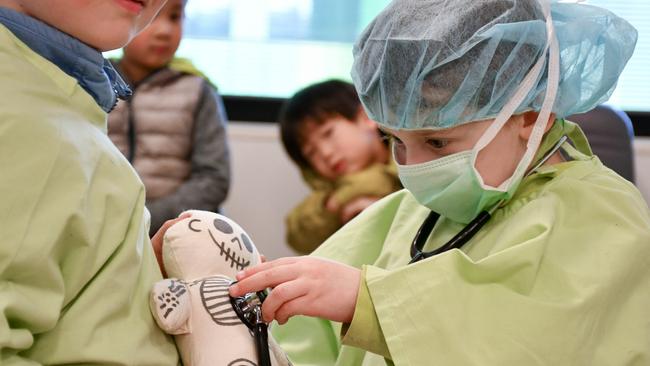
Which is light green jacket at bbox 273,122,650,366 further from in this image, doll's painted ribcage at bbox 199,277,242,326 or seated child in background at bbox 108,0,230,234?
seated child in background at bbox 108,0,230,234

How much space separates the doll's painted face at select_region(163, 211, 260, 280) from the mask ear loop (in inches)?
15.2

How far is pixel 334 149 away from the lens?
11.2 ft

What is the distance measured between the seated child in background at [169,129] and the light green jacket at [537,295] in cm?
201

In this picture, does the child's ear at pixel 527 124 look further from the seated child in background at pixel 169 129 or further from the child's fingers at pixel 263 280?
the seated child in background at pixel 169 129

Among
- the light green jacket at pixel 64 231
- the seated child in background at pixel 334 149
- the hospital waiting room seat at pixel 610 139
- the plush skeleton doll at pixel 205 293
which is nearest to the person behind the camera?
the light green jacket at pixel 64 231

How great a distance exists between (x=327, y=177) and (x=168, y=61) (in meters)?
0.68

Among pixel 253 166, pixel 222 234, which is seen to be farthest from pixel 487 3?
pixel 253 166

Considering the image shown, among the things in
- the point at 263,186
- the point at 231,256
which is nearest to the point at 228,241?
the point at 231,256

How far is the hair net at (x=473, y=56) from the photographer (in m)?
1.44

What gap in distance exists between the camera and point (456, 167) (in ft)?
4.89

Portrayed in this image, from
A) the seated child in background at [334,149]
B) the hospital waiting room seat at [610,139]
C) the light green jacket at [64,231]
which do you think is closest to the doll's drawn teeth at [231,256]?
the light green jacket at [64,231]

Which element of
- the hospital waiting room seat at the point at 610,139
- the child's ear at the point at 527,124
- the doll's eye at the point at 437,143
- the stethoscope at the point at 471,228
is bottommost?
the hospital waiting room seat at the point at 610,139

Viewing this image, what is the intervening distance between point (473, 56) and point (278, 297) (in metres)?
0.46

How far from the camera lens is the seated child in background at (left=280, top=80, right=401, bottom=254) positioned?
3.31 m
